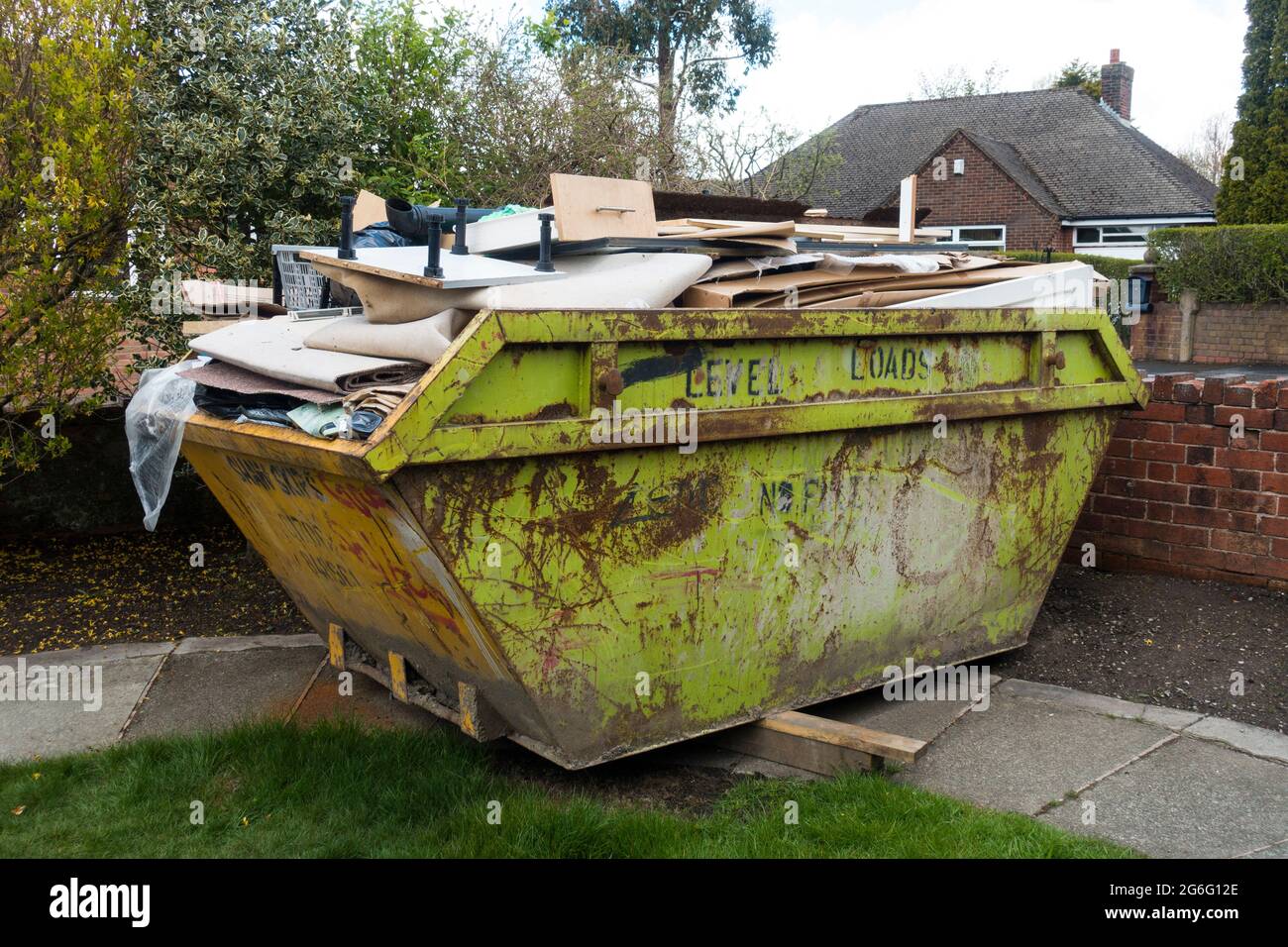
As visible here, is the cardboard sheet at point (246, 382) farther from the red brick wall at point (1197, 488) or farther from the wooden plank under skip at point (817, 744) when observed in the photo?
the red brick wall at point (1197, 488)

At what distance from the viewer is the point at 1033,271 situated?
4496mm

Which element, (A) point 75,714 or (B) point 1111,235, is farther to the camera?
(B) point 1111,235

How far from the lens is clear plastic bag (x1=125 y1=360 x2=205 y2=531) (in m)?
3.80

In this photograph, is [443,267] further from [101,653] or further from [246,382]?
[101,653]

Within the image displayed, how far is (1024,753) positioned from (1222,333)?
729 inches

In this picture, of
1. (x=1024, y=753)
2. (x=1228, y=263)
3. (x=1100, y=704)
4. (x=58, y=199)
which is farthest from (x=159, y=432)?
(x=1228, y=263)

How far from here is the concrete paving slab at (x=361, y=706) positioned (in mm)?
4191

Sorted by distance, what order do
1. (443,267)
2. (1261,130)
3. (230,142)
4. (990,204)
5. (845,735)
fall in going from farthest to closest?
(990,204), (1261,130), (230,142), (845,735), (443,267)

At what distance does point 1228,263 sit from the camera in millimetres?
19531

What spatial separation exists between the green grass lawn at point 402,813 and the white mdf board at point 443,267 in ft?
4.87

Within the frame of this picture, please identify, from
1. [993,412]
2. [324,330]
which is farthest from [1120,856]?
[324,330]

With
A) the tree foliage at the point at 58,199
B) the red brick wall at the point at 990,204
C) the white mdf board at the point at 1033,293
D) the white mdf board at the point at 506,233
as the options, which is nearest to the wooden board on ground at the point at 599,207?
the white mdf board at the point at 506,233

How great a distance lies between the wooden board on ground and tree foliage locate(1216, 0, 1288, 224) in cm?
1904

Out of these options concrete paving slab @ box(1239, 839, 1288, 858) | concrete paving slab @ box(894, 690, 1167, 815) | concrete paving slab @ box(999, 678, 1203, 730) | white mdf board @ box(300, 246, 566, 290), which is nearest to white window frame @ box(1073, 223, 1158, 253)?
concrete paving slab @ box(999, 678, 1203, 730)
